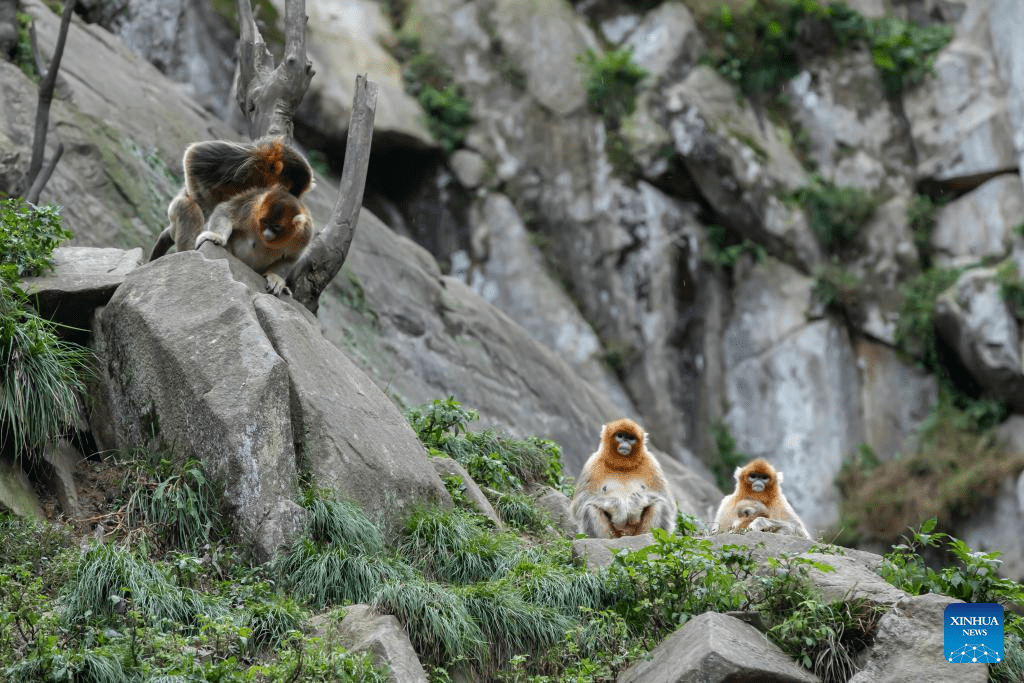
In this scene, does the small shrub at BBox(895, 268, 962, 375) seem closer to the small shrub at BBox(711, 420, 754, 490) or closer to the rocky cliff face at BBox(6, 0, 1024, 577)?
the rocky cliff face at BBox(6, 0, 1024, 577)

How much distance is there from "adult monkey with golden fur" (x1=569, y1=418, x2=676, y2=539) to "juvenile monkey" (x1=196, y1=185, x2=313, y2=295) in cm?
289

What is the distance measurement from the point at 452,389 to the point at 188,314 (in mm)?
6363

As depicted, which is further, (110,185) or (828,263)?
(828,263)

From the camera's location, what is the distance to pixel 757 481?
33.6 ft

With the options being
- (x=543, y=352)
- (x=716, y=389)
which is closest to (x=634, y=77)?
(x=716, y=389)

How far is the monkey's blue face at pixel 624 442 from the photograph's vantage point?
9.77m

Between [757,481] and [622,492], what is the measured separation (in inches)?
52.1

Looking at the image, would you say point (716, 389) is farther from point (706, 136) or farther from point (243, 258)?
point (243, 258)

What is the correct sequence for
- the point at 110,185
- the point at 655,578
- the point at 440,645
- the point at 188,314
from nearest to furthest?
1. the point at 440,645
2. the point at 655,578
3. the point at 188,314
4. the point at 110,185

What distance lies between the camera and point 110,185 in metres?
12.5

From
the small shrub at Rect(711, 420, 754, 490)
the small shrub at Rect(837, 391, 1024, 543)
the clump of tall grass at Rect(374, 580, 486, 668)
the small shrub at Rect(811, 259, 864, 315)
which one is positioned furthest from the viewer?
the small shrub at Rect(811, 259, 864, 315)

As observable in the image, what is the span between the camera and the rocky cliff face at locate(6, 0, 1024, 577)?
20.3 meters

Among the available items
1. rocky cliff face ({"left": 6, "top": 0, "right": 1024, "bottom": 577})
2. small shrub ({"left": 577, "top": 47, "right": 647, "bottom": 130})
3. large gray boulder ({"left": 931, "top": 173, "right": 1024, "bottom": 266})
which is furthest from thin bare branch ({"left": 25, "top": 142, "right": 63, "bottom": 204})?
large gray boulder ({"left": 931, "top": 173, "right": 1024, "bottom": 266})

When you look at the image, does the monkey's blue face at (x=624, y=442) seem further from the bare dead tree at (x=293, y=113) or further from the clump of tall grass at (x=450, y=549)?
the bare dead tree at (x=293, y=113)
